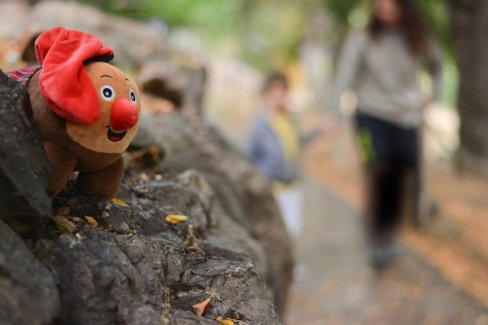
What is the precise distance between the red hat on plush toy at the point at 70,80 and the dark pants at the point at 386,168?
4332mm

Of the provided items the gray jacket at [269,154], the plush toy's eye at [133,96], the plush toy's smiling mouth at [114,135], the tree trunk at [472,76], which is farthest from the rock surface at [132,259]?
the tree trunk at [472,76]

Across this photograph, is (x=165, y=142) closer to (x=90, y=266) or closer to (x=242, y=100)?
(x=90, y=266)

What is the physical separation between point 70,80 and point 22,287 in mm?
600

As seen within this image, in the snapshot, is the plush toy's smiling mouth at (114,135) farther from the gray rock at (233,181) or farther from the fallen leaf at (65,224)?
the gray rock at (233,181)

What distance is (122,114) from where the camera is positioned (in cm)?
186

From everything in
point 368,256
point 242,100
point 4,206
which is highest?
point 4,206

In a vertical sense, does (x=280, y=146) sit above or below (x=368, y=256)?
above

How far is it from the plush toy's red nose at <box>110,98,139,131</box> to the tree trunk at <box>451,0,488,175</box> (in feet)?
20.9

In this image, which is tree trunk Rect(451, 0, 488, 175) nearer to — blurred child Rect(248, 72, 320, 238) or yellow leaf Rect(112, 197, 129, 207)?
blurred child Rect(248, 72, 320, 238)

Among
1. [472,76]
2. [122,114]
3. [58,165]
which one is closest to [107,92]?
[122,114]

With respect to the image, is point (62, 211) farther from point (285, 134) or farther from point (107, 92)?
point (285, 134)

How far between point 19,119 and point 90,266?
1.51 feet

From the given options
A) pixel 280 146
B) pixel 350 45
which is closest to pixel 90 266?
pixel 280 146

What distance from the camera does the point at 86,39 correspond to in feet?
6.38
